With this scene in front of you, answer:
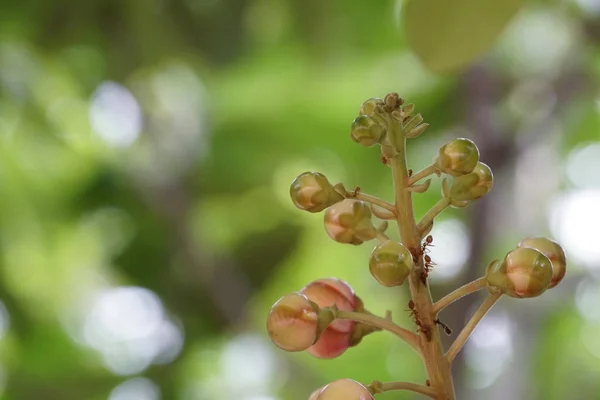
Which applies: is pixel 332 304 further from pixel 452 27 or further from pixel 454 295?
pixel 452 27

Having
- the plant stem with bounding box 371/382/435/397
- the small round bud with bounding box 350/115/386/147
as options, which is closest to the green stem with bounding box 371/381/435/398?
the plant stem with bounding box 371/382/435/397

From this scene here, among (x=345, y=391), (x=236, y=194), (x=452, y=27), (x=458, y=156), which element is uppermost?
(x=236, y=194)

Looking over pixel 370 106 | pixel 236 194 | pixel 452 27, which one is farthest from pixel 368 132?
pixel 236 194

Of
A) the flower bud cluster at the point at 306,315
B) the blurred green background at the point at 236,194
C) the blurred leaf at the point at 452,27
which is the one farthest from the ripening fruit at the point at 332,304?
the blurred green background at the point at 236,194

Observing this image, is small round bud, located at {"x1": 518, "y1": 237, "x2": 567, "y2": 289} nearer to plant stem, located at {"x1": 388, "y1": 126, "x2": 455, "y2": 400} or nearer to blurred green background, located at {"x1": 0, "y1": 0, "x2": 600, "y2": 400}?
plant stem, located at {"x1": 388, "y1": 126, "x2": 455, "y2": 400}

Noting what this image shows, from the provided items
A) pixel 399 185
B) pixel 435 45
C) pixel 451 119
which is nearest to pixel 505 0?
pixel 435 45

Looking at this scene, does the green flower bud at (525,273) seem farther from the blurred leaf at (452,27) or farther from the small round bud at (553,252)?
the blurred leaf at (452,27)

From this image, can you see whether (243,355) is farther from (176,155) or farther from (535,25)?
(535,25)
